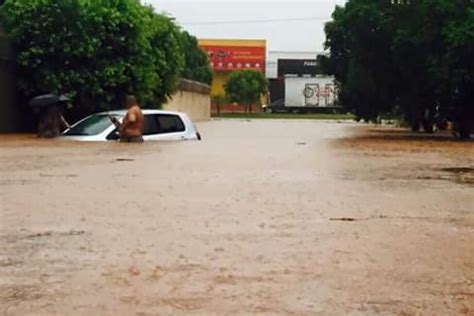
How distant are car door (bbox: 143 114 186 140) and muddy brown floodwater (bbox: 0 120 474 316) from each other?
545 centimetres

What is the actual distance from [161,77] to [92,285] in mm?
30233

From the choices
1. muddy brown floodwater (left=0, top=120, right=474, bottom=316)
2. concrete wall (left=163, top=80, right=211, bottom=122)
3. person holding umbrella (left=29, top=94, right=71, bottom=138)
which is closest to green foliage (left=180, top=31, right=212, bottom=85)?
concrete wall (left=163, top=80, right=211, bottom=122)

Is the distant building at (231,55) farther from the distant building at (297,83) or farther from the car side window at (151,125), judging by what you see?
the car side window at (151,125)

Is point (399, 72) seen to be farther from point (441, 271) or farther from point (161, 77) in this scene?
point (441, 271)

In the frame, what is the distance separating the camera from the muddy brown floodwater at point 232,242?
19.3ft

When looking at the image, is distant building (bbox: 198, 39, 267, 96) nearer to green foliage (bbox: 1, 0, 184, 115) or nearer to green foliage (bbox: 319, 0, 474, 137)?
green foliage (bbox: 319, 0, 474, 137)

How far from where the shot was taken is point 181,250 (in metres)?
7.59

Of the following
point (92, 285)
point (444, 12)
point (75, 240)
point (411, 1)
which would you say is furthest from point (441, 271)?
point (411, 1)

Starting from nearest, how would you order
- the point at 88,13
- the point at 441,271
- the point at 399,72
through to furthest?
the point at 441,271 < the point at 88,13 < the point at 399,72

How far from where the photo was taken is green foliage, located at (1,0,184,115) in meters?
30.3

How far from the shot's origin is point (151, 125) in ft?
70.2

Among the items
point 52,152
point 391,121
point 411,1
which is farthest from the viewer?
point 391,121

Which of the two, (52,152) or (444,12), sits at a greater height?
(444,12)

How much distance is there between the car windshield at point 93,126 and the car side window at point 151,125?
65cm
